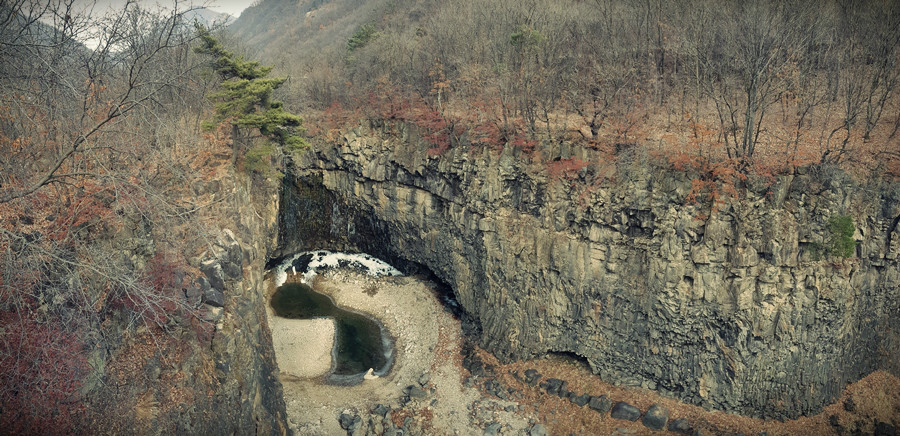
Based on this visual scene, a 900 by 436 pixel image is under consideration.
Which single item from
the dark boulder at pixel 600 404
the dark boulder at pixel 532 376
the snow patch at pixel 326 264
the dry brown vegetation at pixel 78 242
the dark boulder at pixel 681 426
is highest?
the dry brown vegetation at pixel 78 242

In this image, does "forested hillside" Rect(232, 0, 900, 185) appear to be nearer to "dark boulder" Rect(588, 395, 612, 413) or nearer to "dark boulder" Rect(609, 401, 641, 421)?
"dark boulder" Rect(609, 401, 641, 421)

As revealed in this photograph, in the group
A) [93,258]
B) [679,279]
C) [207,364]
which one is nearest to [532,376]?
[679,279]

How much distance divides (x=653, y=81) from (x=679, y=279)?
40.8ft

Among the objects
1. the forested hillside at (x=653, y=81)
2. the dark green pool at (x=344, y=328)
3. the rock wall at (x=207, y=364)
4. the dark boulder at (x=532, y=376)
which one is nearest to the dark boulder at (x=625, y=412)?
the dark boulder at (x=532, y=376)

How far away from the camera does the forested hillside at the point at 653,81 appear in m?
22.7

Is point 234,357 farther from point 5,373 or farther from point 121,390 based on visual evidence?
point 5,373

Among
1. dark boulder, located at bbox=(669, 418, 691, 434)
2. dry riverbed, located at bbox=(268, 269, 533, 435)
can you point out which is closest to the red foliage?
dry riverbed, located at bbox=(268, 269, 533, 435)

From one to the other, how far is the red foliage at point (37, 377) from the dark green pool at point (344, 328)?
620 inches

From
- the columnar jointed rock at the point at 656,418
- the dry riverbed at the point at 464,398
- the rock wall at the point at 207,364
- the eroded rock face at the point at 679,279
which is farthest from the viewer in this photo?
the columnar jointed rock at the point at 656,418

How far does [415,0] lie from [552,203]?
34808 millimetres

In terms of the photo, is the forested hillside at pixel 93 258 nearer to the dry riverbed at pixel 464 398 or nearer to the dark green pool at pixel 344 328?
the dry riverbed at pixel 464 398

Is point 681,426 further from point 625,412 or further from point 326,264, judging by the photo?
point 326,264

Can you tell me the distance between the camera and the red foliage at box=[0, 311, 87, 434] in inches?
415

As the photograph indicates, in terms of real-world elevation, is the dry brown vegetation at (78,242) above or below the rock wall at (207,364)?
above
